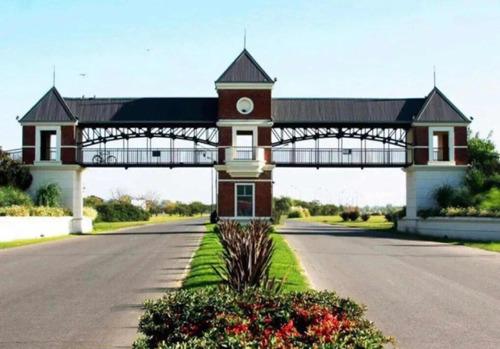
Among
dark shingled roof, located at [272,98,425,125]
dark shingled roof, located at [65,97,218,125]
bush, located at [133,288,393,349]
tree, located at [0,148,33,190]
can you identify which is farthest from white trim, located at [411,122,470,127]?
bush, located at [133,288,393,349]

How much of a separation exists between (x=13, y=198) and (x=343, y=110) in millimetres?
19651

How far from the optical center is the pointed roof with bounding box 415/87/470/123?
42.2m

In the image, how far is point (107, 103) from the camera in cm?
4375

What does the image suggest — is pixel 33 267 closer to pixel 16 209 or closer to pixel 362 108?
pixel 16 209

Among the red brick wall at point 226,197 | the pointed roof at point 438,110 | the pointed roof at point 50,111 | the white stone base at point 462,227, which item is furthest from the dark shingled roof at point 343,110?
the pointed roof at point 50,111

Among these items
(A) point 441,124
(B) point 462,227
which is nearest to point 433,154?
(A) point 441,124

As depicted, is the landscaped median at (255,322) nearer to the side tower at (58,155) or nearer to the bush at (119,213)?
the side tower at (58,155)

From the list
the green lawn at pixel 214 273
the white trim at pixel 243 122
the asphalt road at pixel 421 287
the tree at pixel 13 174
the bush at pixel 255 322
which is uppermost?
the white trim at pixel 243 122

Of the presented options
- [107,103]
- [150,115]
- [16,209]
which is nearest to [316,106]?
[150,115]

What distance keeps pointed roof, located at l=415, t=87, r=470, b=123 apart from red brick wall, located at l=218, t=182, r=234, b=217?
11.6 meters

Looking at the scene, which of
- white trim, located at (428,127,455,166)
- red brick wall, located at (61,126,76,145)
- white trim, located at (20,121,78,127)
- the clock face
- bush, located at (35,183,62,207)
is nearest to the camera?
bush, located at (35,183,62,207)

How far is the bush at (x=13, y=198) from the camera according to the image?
3791cm

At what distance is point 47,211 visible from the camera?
127 feet

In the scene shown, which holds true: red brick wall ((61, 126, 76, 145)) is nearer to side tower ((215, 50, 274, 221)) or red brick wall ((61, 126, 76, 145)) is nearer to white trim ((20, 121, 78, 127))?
white trim ((20, 121, 78, 127))
